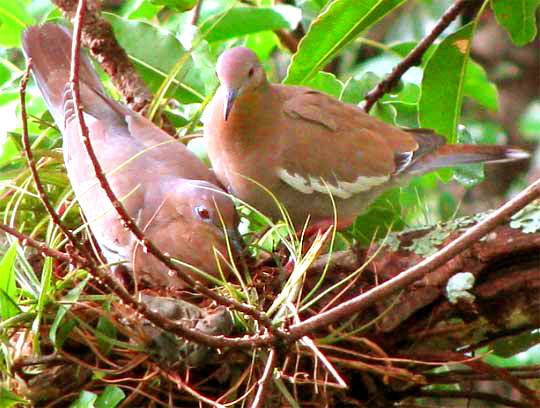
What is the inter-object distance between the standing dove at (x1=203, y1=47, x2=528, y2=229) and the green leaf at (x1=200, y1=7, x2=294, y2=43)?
91 millimetres

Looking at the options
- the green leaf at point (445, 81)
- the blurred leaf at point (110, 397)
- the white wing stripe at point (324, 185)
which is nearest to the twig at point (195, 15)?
the white wing stripe at point (324, 185)

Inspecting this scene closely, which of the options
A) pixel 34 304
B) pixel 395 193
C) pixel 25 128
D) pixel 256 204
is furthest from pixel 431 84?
pixel 25 128

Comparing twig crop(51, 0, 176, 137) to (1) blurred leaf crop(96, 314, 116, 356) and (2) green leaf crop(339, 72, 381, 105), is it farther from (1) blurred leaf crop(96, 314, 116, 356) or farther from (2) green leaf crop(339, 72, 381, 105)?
(1) blurred leaf crop(96, 314, 116, 356)

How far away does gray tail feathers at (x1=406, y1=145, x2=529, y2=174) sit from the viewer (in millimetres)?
2590

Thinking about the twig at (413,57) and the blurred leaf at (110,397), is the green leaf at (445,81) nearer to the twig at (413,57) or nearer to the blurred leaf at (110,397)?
the twig at (413,57)

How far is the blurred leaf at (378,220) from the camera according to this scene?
2646mm

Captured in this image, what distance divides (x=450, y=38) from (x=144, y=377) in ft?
3.68

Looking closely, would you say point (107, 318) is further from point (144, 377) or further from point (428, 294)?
point (428, 294)

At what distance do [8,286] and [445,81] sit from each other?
3.90ft

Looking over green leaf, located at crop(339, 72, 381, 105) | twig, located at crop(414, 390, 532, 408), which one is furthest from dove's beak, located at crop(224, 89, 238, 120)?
twig, located at crop(414, 390, 532, 408)

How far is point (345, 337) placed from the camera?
2.22 metres

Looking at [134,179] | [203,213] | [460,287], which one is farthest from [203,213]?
[460,287]

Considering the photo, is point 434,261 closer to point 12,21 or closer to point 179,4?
point 179,4

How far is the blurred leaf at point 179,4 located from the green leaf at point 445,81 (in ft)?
1.93
